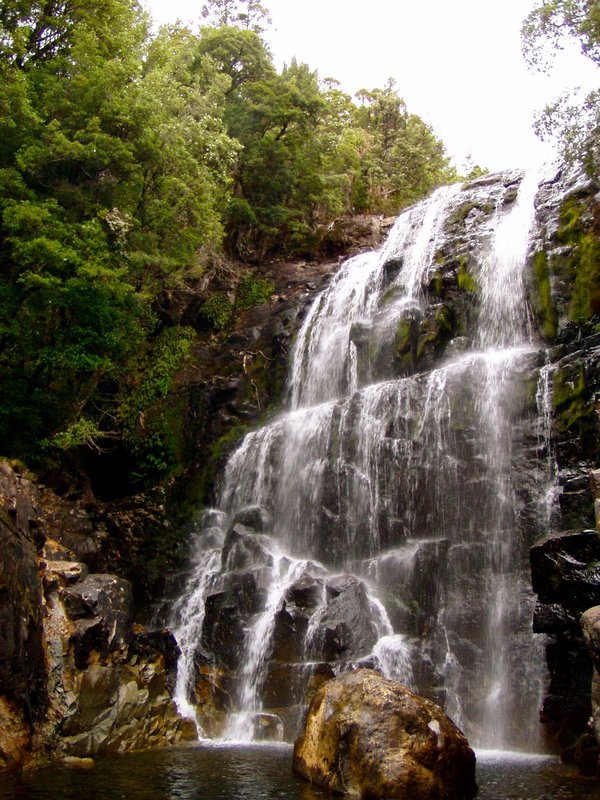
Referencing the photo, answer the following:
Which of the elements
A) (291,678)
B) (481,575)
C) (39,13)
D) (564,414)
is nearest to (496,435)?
(564,414)

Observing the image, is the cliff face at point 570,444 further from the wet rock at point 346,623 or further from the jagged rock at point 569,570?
the wet rock at point 346,623

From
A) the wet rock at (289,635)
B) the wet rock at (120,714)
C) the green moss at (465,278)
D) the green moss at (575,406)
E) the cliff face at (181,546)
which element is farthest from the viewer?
the green moss at (465,278)

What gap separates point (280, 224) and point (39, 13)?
40.8ft

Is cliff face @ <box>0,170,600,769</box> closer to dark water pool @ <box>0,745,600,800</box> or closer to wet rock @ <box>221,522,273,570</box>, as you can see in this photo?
dark water pool @ <box>0,745,600,800</box>

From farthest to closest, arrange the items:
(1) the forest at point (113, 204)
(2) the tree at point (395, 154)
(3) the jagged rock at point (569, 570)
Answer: (2) the tree at point (395, 154) → (1) the forest at point (113, 204) → (3) the jagged rock at point (569, 570)

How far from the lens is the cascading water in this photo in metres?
12.0

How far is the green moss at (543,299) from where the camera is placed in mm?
16159

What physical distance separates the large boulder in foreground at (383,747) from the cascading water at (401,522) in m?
3.85

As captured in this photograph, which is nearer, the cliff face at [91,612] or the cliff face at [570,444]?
the cliff face at [91,612]

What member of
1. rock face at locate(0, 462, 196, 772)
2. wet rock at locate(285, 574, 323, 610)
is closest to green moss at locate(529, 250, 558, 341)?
wet rock at locate(285, 574, 323, 610)

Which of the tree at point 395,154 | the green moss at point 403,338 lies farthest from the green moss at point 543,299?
the tree at point 395,154

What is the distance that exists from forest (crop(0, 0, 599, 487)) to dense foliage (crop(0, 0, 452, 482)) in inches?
2.0

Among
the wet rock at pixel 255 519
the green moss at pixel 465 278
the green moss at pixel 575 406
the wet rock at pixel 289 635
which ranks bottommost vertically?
the wet rock at pixel 289 635

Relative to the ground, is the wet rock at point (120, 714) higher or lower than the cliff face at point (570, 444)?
lower
